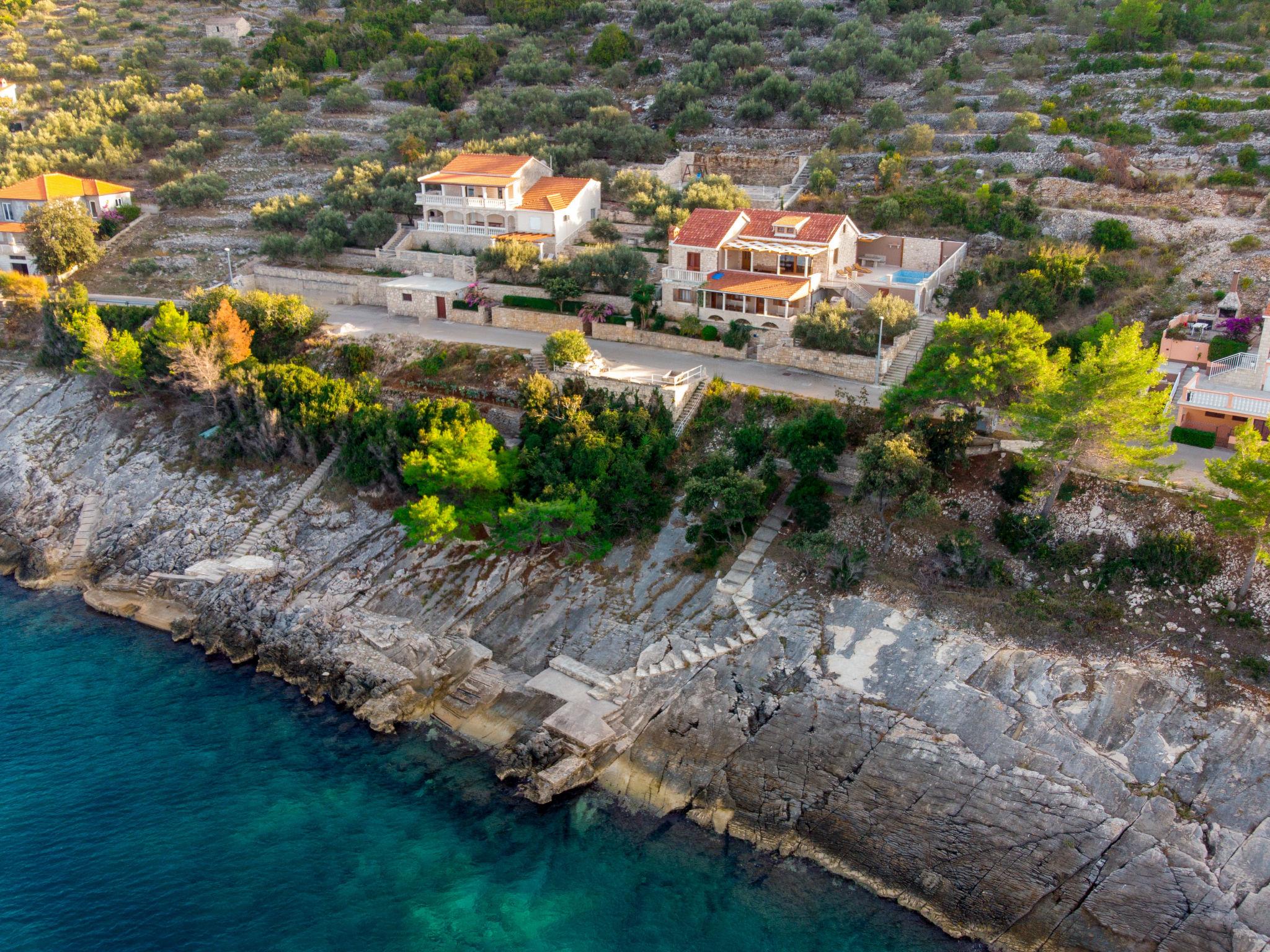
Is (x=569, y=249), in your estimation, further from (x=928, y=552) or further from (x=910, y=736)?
(x=910, y=736)

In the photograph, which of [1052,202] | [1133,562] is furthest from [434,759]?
[1052,202]

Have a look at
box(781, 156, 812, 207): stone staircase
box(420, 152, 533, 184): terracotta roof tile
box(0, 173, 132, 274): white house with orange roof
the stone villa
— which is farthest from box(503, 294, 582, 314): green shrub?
box(0, 173, 132, 274): white house with orange roof

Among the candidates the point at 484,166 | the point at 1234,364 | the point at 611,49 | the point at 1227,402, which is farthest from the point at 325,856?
the point at 611,49

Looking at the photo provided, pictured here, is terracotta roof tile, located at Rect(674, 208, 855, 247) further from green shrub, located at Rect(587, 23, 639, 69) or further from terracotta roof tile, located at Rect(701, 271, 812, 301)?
green shrub, located at Rect(587, 23, 639, 69)

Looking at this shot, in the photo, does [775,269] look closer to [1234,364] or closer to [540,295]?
[540,295]

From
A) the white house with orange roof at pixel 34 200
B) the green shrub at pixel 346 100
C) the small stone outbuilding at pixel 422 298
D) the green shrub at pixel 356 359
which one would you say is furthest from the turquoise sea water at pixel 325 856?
the green shrub at pixel 346 100

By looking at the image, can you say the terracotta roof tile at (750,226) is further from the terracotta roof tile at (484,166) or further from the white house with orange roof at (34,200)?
the white house with orange roof at (34,200)
